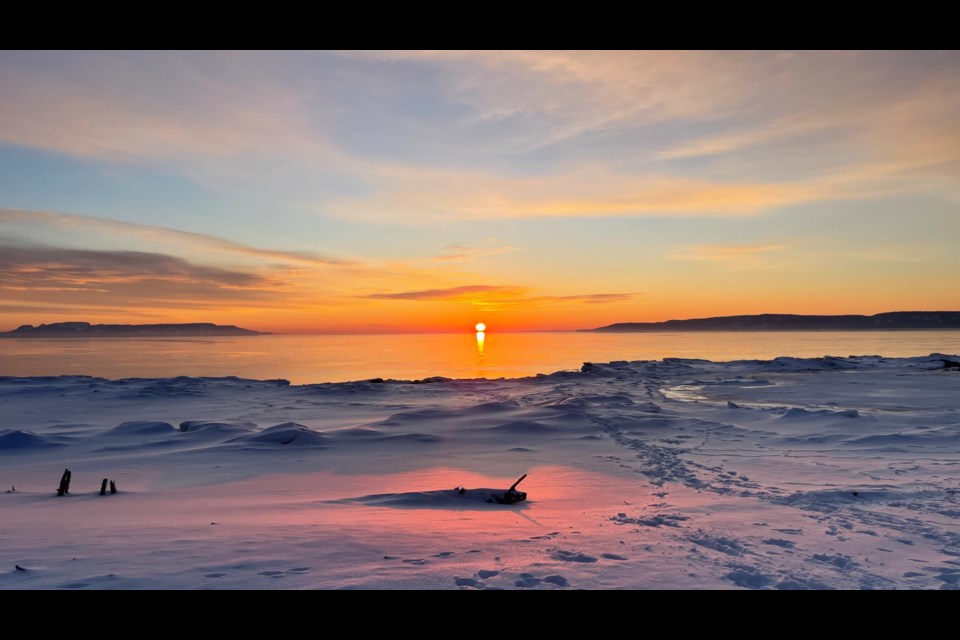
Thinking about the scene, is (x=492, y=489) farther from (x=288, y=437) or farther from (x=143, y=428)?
(x=143, y=428)

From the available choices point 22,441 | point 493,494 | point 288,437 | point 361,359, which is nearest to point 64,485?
point 288,437

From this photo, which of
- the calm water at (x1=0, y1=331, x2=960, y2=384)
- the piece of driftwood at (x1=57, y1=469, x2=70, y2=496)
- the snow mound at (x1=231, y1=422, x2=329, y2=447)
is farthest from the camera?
the calm water at (x1=0, y1=331, x2=960, y2=384)

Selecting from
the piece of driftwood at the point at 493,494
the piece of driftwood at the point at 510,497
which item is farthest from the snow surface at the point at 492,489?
the piece of driftwood at the point at 510,497

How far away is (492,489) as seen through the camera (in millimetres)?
9203

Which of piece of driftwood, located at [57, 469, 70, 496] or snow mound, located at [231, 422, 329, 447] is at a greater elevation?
piece of driftwood, located at [57, 469, 70, 496]

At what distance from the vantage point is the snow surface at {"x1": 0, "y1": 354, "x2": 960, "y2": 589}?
18.0 feet

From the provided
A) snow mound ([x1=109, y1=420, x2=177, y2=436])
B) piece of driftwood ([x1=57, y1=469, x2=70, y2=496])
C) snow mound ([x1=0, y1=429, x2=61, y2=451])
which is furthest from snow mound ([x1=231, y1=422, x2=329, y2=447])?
piece of driftwood ([x1=57, y1=469, x2=70, y2=496])

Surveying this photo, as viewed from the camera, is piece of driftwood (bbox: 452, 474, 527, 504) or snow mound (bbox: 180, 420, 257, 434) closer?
piece of driftwood (bbox: 452, 474, 527, 504)

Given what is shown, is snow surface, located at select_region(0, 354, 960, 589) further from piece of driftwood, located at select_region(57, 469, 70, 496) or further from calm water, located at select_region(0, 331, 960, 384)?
calm water, located at select_region(0, 331, 960, 384)

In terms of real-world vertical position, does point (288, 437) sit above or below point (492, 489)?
below

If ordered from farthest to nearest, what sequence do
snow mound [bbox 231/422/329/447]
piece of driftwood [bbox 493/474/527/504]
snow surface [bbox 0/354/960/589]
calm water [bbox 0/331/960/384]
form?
calm water [bbox 0/331/960/384]
snow mound [bbox 231/422/329/447]
piece of driftwood [bbox 493/474/527/504]
snow surface [bbox 0/354/960/589]
